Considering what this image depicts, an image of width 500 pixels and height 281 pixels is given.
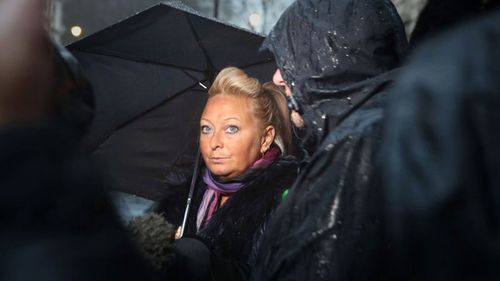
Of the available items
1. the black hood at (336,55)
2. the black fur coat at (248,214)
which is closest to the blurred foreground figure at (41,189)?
the black hood at (336,55)

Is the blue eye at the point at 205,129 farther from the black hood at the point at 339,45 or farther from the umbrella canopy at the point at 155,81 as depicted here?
the black hood at the point at 339,45

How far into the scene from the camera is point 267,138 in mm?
3158

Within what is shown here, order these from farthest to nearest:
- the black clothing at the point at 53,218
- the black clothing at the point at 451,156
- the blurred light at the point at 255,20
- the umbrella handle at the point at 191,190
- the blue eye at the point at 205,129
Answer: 1. the blurred light at the point at 255,20
2. the umbrella handle at the point at 191,190
3. the blue eye at the point at 205,129
4. the black clothing at the point at 451,156
5. the black clothing at the point at 53,218

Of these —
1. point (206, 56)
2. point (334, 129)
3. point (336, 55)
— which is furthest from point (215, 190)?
point (334, 129)

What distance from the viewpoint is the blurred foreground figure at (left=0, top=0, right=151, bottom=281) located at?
2.33ft

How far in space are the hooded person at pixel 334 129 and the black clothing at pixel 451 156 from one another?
69 centimetres

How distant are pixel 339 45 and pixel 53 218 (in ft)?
5.19

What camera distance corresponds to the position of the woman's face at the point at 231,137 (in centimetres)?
304

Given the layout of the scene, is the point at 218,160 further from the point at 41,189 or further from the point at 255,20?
the point at 255,20

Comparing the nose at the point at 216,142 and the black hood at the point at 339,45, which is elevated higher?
the black hood at the point at 339,45

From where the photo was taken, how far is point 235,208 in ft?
9.58

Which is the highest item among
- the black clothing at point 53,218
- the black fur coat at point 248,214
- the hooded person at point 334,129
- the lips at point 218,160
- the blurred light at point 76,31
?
the black clothing at point 53,218

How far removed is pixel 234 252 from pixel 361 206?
125cm

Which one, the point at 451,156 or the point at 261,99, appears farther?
the point at 261,99
